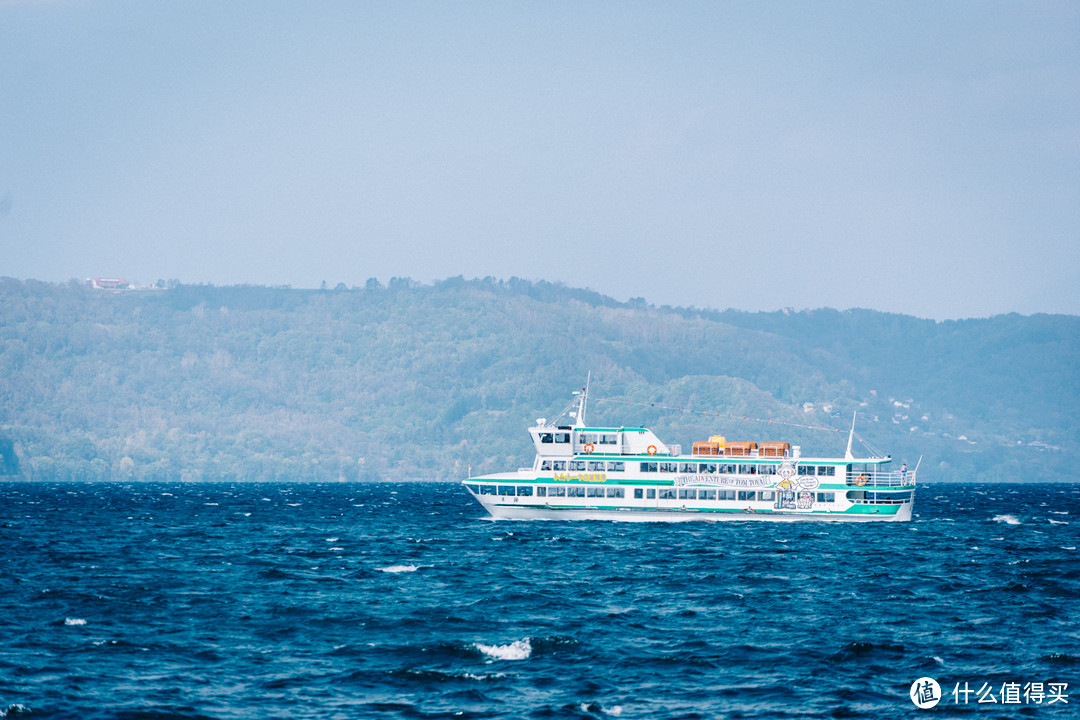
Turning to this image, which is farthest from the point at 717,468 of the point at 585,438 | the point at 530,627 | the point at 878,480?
the point at 530,627

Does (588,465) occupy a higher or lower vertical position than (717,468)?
lower

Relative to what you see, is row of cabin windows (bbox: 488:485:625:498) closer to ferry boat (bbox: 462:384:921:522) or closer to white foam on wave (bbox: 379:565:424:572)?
ferry boat (bbox: 462:384:921:522)

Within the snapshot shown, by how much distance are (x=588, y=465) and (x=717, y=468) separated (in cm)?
1000

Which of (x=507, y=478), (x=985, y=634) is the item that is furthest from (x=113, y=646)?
(x=507, y=478)

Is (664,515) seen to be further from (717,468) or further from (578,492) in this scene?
(578,492)

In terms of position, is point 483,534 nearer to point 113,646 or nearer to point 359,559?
point 359,559

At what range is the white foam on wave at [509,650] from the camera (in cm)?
3844

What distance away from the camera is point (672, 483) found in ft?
298

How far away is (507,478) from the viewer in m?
91.1

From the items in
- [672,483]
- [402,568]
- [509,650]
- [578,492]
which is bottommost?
[402,568]

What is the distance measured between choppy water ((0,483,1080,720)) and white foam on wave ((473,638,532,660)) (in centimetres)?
16

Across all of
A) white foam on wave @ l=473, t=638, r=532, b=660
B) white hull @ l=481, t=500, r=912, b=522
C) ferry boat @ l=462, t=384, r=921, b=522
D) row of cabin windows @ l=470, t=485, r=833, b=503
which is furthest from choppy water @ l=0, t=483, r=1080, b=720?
row of cabin windows @ l=470, t=485, r=833, b=503

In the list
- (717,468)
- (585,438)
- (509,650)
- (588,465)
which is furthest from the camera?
(585,438)

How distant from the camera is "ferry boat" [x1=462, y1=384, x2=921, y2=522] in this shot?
90.6 meters
